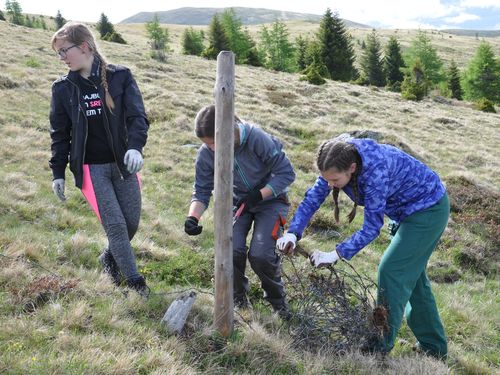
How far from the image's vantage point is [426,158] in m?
15.2

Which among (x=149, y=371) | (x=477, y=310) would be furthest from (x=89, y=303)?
(x=477, y=310)

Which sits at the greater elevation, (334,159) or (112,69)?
(112,69)

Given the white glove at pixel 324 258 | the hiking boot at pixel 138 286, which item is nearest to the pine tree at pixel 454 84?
the white glove at pixel 324 258

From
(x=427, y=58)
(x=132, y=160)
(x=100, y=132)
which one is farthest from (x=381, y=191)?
(x=427, y=58)

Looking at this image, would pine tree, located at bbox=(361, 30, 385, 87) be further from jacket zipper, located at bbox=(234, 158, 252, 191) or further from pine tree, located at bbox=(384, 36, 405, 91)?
jacket zipper, located at bbox=(234, 158, 252, 191)

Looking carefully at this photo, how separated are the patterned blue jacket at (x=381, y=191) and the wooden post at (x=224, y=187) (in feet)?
2.28

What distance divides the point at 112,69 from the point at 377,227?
2.52 meters

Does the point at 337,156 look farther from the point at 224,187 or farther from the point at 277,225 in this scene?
the point at 277,225

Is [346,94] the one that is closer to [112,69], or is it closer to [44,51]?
[44,51]

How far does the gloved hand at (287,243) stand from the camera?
387cm

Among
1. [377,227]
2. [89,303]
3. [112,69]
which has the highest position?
[112,69]

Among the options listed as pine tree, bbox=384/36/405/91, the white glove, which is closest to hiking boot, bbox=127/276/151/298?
the white glove

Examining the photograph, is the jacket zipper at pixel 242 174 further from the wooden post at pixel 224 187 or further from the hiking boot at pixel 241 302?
the hiking boot at pixel 241 302

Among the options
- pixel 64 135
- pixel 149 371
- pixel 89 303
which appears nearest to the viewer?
pixel 149 371
